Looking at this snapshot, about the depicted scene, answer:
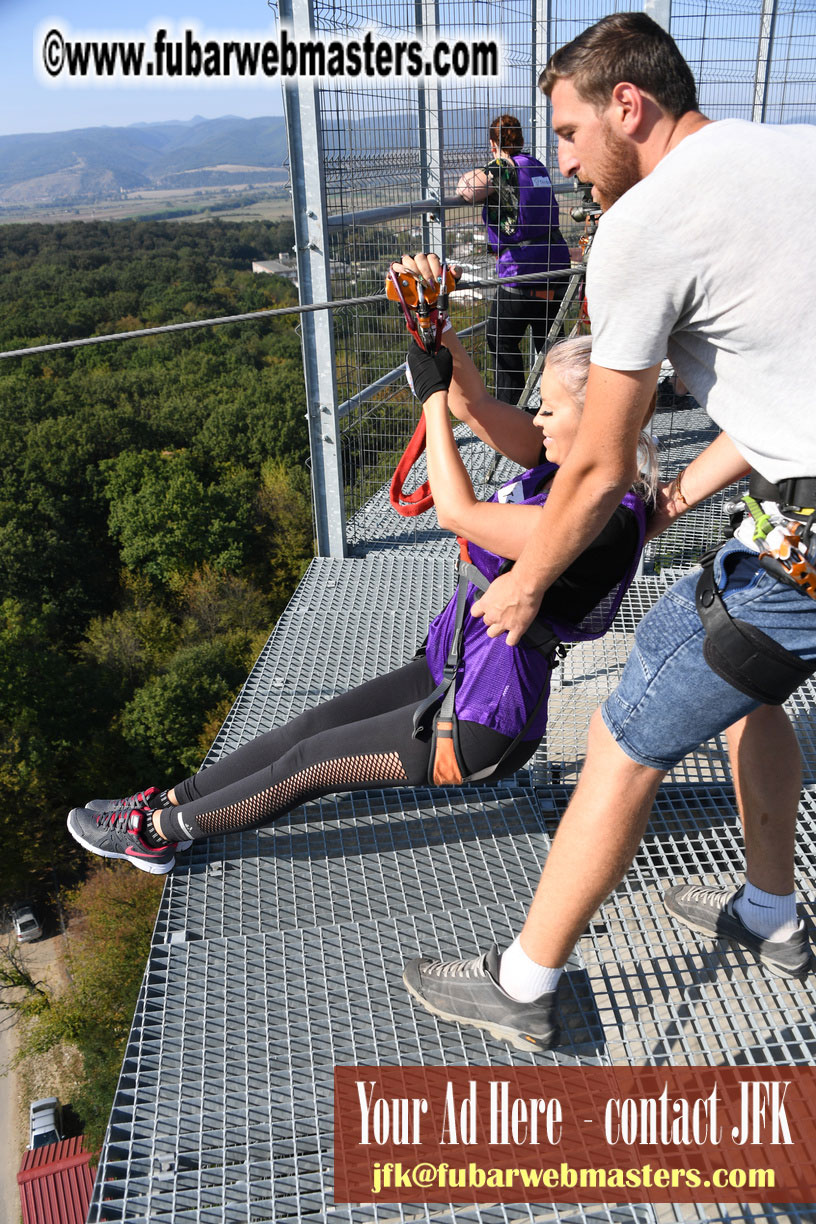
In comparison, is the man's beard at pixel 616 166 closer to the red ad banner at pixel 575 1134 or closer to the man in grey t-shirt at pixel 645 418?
the man in grey t-shirt at pixel 645 418

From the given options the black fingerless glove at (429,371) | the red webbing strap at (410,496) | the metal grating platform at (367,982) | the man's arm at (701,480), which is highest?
the black fingerless glove at (429,371)

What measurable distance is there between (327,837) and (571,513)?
1.38 metres

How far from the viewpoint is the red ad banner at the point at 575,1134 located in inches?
64.2

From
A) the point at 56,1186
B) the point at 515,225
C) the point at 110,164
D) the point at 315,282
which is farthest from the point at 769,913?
the point at 110,164

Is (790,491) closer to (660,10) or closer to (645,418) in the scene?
(645,418)

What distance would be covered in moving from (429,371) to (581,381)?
13.1 inches

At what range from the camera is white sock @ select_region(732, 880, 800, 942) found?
1.97m

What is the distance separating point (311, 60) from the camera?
3516mm

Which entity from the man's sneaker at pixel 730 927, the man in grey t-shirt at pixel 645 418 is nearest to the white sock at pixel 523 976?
the man in grey t-shirt at pixel 645 418

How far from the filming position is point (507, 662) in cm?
197

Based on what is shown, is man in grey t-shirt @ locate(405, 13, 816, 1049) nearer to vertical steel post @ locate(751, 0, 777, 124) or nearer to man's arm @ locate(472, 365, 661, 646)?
man's arm @ locate(472, 365, 661, 646)

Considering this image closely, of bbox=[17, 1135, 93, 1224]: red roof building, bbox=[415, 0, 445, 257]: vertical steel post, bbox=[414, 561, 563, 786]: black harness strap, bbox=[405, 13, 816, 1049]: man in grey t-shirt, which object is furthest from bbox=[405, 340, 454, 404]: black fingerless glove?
bbox=[17, 1135, 93, 1224]: red roof building

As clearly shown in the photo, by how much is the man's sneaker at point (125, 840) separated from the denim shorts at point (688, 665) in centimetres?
135

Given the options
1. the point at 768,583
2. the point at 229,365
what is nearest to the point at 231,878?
the point at 768,583
